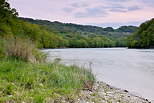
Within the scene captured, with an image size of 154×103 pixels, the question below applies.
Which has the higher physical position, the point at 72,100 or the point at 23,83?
the point at 23,83

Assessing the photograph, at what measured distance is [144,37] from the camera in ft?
298

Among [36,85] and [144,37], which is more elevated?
[144,37]

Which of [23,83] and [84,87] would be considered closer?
[23,83]

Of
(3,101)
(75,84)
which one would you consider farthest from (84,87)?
(3,101)

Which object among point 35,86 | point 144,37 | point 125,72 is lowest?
point 125,72

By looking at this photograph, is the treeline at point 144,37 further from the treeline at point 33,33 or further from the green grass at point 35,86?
the green grass at point 35,86

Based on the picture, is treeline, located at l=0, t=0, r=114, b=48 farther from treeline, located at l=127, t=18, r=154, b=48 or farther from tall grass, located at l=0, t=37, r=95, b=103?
treeline, located at l=127, t=18, r=154, b=48

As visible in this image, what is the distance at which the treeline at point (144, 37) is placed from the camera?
8741 cm

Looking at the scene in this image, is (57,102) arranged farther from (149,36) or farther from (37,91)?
(149,36)

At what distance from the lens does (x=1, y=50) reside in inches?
353

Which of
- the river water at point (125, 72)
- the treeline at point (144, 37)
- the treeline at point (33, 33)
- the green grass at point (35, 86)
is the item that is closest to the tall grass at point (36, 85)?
the green grass at point (35, 86)

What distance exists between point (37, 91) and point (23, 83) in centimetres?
62

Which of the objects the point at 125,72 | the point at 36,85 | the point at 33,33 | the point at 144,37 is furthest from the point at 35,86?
the point at 144,37

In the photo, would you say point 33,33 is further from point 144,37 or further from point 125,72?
point 144,37
